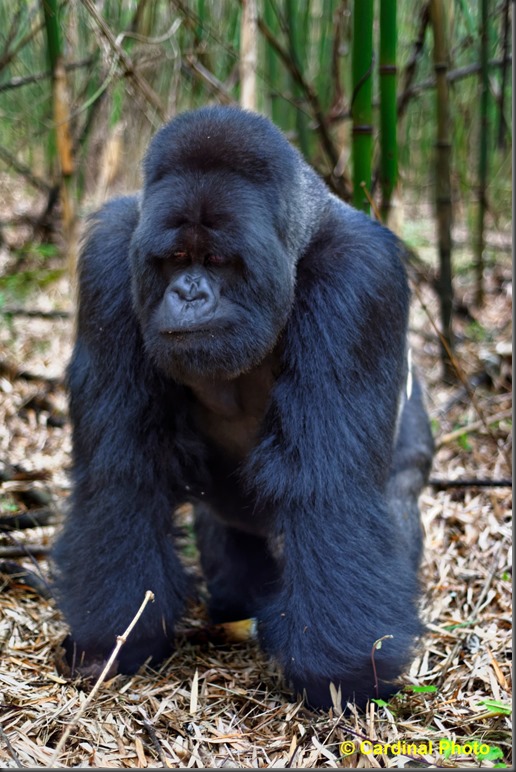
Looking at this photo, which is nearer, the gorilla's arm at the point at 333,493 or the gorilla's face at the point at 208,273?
the gorilla's face at the point at 208,273

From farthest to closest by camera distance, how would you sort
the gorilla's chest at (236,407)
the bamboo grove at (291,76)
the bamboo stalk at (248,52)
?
the bamboo stalk at (248,52) < the bamboo grove at (291,76) < the gorilla's chest at (236,407)

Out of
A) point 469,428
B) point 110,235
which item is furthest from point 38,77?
point 469,428

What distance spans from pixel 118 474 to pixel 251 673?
106cm

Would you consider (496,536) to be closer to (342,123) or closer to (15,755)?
(15,755)

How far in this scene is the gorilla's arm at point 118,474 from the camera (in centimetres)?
332

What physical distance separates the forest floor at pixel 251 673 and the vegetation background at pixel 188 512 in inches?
0.4

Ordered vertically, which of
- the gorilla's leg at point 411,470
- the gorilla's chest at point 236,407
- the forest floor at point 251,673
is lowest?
the forest floor at point 251,673

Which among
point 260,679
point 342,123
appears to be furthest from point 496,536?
point 342,123

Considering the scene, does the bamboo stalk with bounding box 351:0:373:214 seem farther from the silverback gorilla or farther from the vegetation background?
the silverback gorilla

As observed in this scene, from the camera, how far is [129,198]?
3.68m

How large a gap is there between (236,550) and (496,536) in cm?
151

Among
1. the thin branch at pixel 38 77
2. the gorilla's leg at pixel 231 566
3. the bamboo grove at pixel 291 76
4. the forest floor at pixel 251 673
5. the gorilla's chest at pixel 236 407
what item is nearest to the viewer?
the forest floor at pixel 251 673

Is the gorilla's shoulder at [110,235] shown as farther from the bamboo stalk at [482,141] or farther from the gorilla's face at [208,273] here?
the bamboo stalk at [482,141]

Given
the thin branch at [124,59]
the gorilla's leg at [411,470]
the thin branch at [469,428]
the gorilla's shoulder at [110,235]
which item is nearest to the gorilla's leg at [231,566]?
the gorilla's leg at [411,470]
